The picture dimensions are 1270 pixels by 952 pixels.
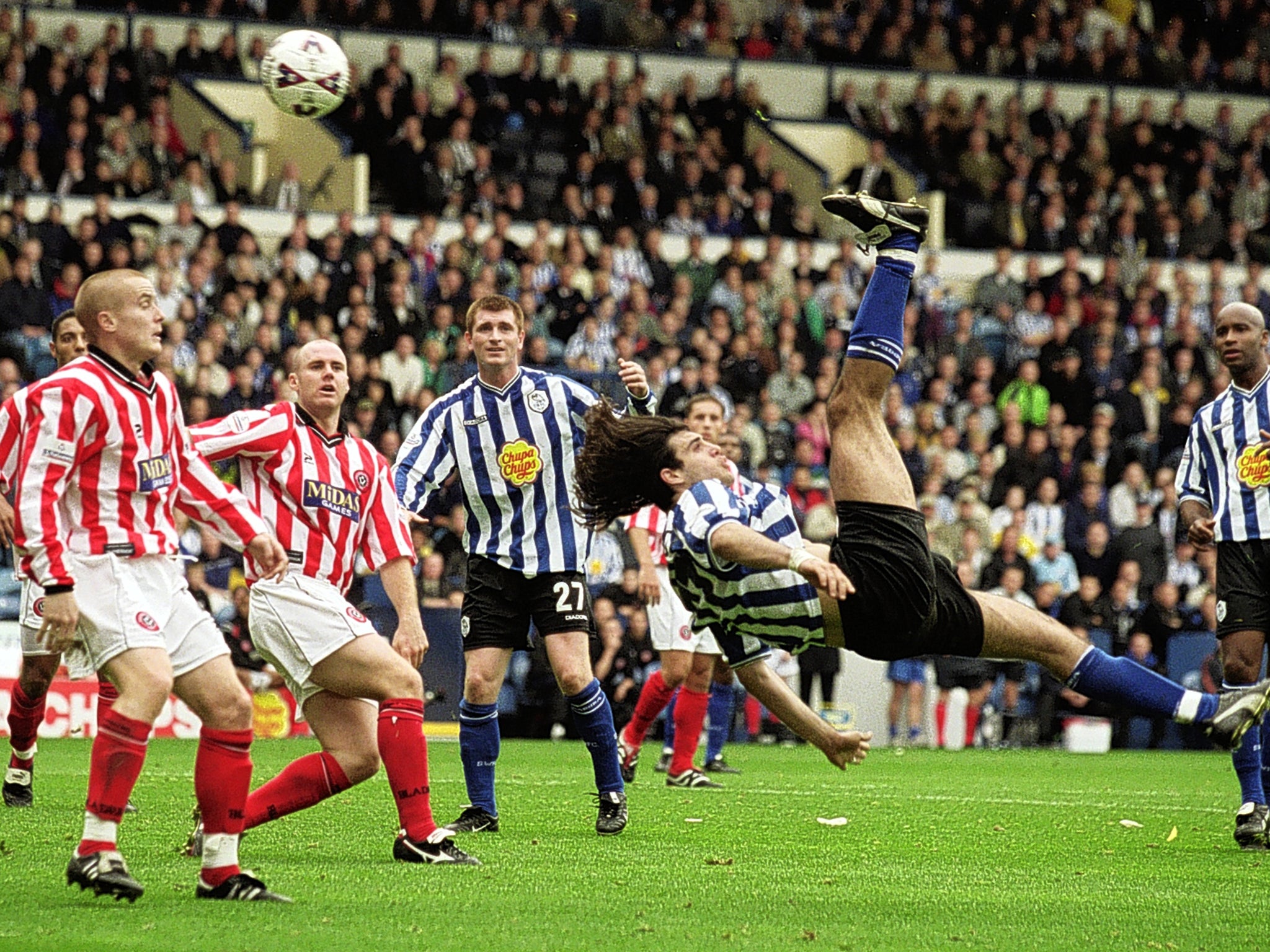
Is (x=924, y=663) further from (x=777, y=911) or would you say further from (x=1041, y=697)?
(x=777, y=911)

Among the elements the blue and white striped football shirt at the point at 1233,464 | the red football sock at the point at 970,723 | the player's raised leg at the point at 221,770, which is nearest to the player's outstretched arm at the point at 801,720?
the player's raised leg at the point at 221,770

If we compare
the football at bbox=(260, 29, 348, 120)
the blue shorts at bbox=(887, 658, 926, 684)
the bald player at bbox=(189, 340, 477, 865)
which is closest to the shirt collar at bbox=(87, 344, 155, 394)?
the bald player at bbox=(189, 340, 477, 865)

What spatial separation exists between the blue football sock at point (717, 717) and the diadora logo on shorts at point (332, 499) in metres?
6.06

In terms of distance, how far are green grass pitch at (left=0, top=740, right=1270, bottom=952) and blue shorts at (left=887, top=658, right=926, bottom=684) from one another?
5.64 m

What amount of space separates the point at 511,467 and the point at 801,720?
8.79 ft

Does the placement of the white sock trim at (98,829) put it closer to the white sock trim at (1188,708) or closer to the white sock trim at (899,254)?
the white sock trim at (899,254)

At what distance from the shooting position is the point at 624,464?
6543 millimetres

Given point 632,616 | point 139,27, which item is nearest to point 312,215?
point 139,27

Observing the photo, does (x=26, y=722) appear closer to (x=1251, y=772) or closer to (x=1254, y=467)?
(x=1251, y=772)

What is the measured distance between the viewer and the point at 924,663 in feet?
56.6

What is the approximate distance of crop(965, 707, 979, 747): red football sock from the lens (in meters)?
17.4

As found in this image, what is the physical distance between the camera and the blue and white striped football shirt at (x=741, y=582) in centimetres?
607

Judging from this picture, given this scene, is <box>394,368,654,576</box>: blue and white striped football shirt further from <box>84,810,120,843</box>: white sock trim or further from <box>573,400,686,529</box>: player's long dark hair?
<box>84,810,120,843</box>: white sock trim

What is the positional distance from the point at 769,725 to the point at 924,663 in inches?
63.9
